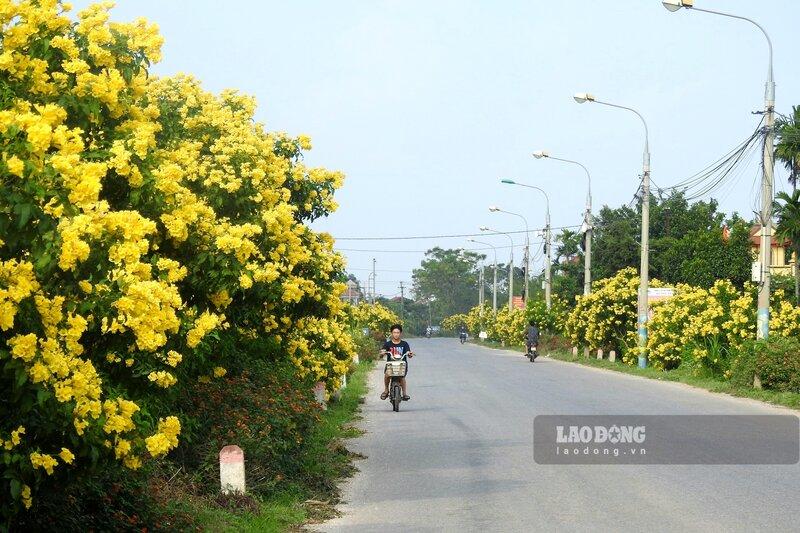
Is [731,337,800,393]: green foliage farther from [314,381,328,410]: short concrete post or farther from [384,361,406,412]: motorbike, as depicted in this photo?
[314,381,328,410]: short concrete post

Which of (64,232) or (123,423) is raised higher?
(64,232)

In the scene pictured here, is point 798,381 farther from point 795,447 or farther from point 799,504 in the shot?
point 799,504

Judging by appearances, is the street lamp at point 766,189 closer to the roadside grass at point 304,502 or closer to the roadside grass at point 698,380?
the roadside grass at point 698,380

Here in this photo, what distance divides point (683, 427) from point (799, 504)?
23.1 ft

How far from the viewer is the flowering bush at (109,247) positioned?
20.2ft

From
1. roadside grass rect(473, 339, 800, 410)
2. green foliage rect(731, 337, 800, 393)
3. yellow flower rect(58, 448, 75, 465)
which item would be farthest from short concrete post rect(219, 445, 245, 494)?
green foliage rect(731, 337, 800, 393)

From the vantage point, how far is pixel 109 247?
6.72 meters

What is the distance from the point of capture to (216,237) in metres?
10.3

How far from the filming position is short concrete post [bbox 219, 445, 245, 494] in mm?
10539

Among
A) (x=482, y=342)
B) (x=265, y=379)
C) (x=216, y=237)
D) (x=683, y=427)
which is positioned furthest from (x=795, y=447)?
(x=482, y=342)

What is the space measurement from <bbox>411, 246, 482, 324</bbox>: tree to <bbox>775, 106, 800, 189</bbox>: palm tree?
12676 cm

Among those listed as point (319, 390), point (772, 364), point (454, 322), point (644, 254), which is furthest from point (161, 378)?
point (454, 322)

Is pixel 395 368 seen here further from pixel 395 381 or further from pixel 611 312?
pixel 611 312

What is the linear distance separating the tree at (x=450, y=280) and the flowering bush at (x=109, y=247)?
16070cm
